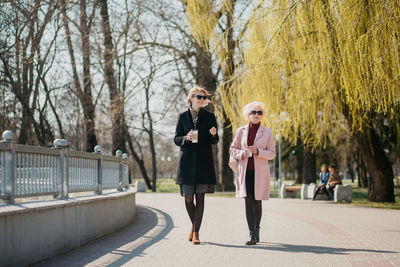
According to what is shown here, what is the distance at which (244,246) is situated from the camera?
24.2ft

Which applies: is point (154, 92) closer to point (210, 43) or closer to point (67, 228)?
point (210, 43)

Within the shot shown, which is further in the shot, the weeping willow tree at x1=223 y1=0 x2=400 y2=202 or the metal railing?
the weeping willow tree at x1=223 y1=0 x2=400 y2=202

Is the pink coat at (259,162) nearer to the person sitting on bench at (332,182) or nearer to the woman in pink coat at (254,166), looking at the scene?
the woman in pink coat at (254,166)

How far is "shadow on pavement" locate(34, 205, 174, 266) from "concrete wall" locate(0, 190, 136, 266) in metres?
0.13

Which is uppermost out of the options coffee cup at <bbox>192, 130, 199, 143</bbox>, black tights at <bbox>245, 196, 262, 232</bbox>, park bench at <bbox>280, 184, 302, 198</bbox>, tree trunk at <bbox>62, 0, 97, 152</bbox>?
tree trunk at <bbox>62, 0, 97, 152</bbox>

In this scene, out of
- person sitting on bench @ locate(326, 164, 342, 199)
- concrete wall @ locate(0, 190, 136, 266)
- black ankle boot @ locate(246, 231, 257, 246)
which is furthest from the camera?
person sitting on bench @ locate(326, 164, 342, 199)

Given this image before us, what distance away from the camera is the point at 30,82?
2422 cm

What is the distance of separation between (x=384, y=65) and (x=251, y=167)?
274cm

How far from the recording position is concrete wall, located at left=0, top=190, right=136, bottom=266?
5387 mm

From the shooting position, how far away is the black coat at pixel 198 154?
298 inches

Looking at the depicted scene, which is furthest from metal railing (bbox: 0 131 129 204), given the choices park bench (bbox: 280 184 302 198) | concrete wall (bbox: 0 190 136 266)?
park bench (bbox: 280 184 302 198)

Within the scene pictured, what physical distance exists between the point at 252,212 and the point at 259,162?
2.23 feet

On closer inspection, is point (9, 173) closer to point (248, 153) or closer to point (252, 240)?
point (248, 153)

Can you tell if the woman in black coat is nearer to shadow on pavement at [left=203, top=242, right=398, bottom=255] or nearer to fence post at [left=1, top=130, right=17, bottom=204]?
shadow on pavement at [left=203, top=242, right=398, bottom=255]
